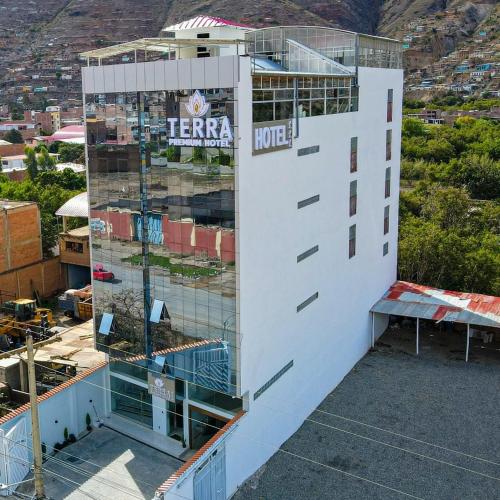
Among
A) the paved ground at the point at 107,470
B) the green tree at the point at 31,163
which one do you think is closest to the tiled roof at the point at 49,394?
the paved ground at the point at 107,470

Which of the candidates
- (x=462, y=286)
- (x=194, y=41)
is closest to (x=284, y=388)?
(x=194, y=41)

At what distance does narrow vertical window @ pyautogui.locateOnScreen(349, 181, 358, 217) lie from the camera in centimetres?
2314

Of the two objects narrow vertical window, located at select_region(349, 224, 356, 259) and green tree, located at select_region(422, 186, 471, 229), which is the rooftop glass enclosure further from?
green tree, located at select_region(422, 186, 471, 229)

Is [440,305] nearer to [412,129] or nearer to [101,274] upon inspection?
[101,274]

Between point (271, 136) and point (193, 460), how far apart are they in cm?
833

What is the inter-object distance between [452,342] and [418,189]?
2568 cm

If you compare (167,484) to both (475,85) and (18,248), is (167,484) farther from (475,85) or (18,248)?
(475,85)

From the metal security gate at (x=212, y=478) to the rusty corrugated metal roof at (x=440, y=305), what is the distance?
1164 cm

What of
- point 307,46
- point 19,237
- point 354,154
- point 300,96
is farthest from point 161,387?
point 19,237

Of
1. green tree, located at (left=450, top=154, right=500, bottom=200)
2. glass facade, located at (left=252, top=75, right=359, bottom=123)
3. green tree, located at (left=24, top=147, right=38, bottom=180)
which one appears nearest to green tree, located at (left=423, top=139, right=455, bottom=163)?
green tree, located at (left=450, top=154, right=500, bottom=200)

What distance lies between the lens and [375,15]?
139 metres

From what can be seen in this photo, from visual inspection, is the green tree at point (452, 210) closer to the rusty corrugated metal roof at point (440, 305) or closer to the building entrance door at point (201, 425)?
the rusty corrugated metal roof at point (440, 305)

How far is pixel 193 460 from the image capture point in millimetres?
15227

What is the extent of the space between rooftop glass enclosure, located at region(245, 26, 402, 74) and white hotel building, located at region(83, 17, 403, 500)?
0.15m
